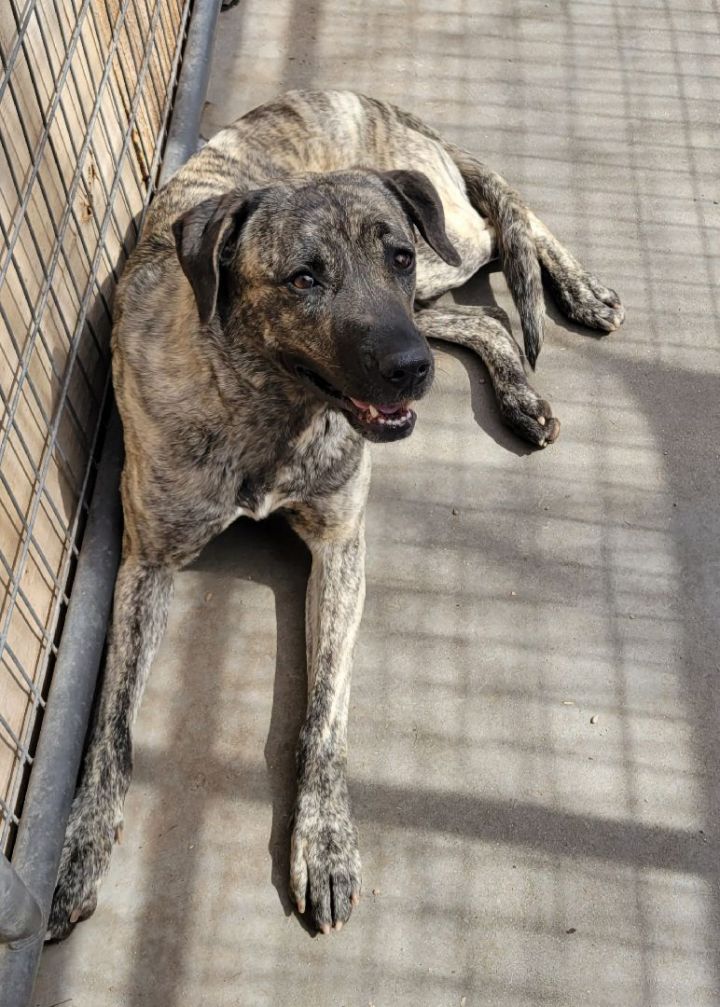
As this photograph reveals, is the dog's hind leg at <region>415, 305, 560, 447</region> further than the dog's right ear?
Yes

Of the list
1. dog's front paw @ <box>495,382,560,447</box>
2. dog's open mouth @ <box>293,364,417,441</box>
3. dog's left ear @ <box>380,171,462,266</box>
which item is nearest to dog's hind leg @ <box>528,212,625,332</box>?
dog's front paw @ <box>495,382,560,447</box>

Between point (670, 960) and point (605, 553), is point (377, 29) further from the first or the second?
point (670, 960)

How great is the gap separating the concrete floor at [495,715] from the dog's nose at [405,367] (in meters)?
0.85

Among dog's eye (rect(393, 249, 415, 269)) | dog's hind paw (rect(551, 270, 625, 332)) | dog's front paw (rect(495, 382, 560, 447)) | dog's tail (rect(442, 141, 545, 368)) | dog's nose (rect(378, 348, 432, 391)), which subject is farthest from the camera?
dog's hind paw (rect(551, 270, 625, 332))

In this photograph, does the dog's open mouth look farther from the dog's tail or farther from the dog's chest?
the dog's tail

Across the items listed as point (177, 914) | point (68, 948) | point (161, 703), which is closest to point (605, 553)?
point (161, 703)

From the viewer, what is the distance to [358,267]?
2416mm

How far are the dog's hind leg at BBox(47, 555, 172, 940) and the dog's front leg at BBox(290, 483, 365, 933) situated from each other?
1.38 feet

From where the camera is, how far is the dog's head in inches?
92.0

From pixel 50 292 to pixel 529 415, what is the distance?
4.86ft

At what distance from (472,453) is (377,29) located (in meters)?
2.46

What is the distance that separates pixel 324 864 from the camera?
2412mm

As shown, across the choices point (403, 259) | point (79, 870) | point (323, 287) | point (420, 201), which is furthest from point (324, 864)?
point (420, 201)

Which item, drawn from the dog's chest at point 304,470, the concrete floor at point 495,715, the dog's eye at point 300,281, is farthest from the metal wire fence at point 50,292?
the dog's eye at point 300,281
